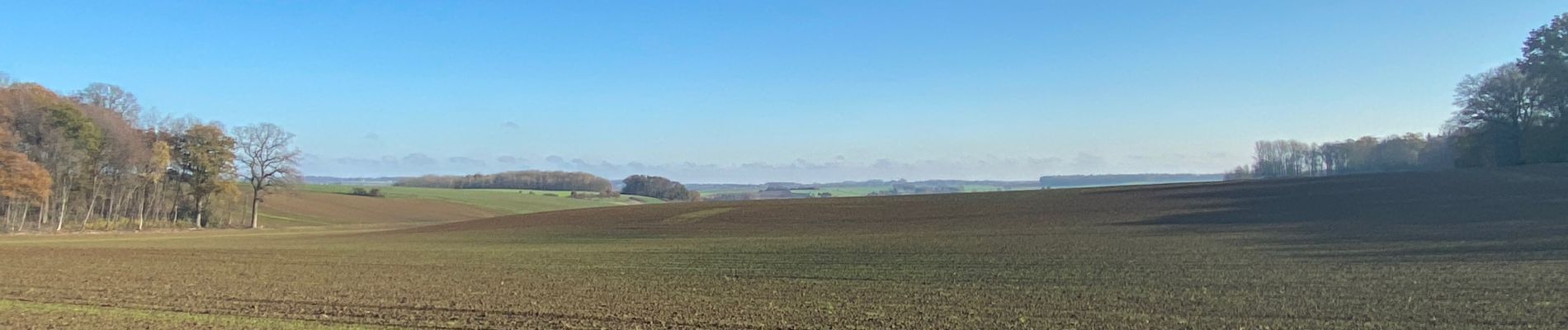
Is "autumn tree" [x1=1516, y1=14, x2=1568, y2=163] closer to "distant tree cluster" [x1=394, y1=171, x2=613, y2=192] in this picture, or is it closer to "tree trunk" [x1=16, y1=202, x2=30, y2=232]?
"tree trunk" [x1=16, y1=202, x2=30, y2=232]

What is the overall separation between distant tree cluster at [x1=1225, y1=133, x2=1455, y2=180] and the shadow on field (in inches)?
1365

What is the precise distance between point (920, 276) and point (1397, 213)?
97.5 ft

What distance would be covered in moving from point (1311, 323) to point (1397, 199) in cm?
3757

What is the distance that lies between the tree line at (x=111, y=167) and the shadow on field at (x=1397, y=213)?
200ft

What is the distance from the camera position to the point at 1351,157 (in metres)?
101

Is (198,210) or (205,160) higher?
(205,160)

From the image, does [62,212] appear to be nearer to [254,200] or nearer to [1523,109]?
[254,200]

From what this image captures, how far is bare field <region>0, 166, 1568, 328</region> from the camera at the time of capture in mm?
12984

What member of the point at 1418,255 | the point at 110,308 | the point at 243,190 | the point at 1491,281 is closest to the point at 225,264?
the point at 110,308

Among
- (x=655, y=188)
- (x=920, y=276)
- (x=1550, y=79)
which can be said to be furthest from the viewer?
(x=655, y=188)

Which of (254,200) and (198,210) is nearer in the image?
(198,210)

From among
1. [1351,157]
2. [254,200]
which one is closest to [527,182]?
[254,200]

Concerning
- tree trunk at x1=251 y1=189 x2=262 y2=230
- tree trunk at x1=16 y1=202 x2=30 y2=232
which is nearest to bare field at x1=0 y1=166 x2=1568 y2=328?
tree trunk at x1=16 y1=202 x2=30 y2=232

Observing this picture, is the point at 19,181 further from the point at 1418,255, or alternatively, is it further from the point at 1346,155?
the point at 1346,155
